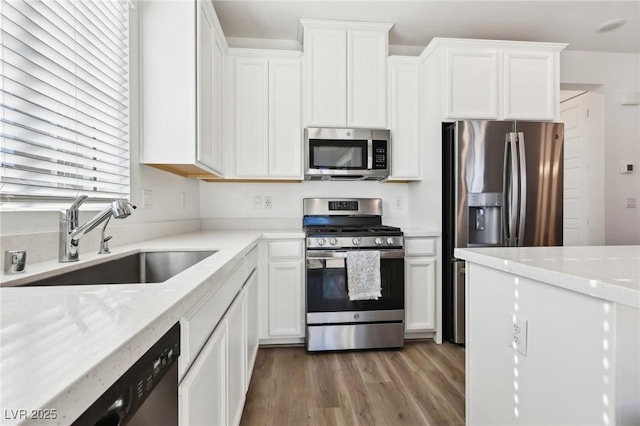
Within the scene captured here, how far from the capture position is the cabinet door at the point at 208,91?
69.5 inches

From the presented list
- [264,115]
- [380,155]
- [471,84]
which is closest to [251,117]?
[264,115]

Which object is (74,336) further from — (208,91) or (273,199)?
(273,199)

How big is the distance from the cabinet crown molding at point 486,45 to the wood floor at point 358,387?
7.94ft

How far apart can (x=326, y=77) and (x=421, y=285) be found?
1.87 metres

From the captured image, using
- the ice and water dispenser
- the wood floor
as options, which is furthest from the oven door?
the ice and water dispenser

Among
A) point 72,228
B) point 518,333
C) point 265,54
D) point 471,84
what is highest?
point 265,54

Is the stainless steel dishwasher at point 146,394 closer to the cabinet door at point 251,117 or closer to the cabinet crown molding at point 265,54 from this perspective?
the cabinet door at point 251,117

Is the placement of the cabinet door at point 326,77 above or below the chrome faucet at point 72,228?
above

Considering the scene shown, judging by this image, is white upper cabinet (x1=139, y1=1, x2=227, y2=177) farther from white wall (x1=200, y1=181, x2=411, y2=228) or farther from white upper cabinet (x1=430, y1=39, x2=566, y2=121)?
white upper cabinet (x1=430, y1=39, x2=566, y2=121)

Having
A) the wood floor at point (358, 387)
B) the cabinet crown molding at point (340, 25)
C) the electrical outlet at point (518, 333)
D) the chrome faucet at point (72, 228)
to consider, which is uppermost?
the cabinet crown molding at point (340, 25)

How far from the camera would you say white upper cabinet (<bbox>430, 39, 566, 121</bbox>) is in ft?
8.16

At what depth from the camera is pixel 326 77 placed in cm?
255

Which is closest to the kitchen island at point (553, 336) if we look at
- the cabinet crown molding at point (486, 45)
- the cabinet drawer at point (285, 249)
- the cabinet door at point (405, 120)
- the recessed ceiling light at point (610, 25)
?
the cabinet drawer at point (285, 249)

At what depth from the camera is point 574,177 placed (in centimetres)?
353
